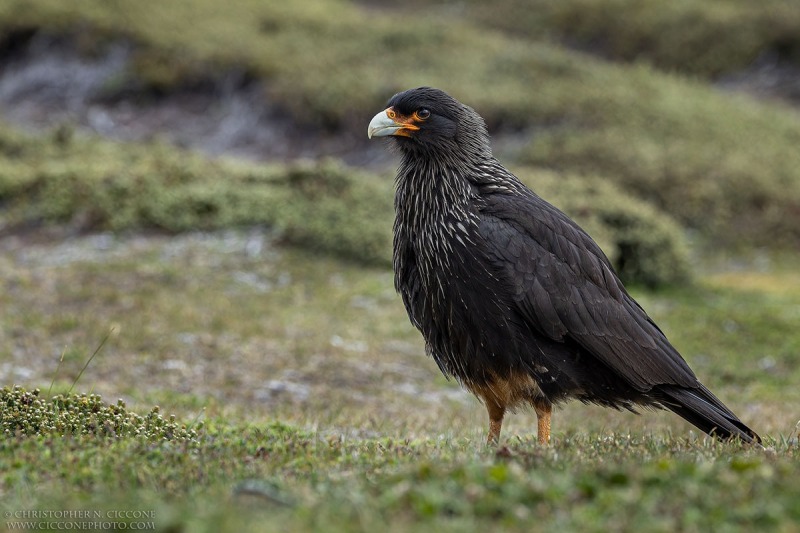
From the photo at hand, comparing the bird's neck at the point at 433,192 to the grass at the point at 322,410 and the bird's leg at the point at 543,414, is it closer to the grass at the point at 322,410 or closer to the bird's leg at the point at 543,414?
the bird's leg at the point at 543,414

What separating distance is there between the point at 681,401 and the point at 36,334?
841 centimetres

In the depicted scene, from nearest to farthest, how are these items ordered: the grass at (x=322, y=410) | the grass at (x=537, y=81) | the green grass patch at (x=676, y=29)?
1. the grass at (x=322, y=410)
2. the grass at (x=537, y=81)
3. the green grass patch at (x=676, y=29)

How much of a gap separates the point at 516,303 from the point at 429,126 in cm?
168

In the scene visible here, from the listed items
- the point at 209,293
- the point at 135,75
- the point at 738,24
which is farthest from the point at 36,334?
the point at 738,24

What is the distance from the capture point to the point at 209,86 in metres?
30.3

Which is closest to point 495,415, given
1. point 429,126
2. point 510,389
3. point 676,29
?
point 510,389

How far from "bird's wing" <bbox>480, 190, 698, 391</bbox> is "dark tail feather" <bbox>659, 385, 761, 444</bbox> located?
0.09 m

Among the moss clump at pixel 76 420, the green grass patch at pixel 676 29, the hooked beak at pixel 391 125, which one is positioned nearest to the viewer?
the moss clump at pixel 76 420

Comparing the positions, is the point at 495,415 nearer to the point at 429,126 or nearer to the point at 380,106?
the point at 429,126

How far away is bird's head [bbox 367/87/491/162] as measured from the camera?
7355mm

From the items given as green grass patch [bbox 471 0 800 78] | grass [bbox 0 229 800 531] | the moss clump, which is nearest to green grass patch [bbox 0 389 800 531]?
grass [bbox 0 229 800 531]

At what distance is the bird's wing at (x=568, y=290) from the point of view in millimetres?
6609

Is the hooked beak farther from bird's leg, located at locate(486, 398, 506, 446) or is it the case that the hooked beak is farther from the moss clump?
the moss clump

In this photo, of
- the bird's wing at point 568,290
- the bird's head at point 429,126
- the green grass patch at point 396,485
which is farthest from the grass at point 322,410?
the bird's head at point 429,126
